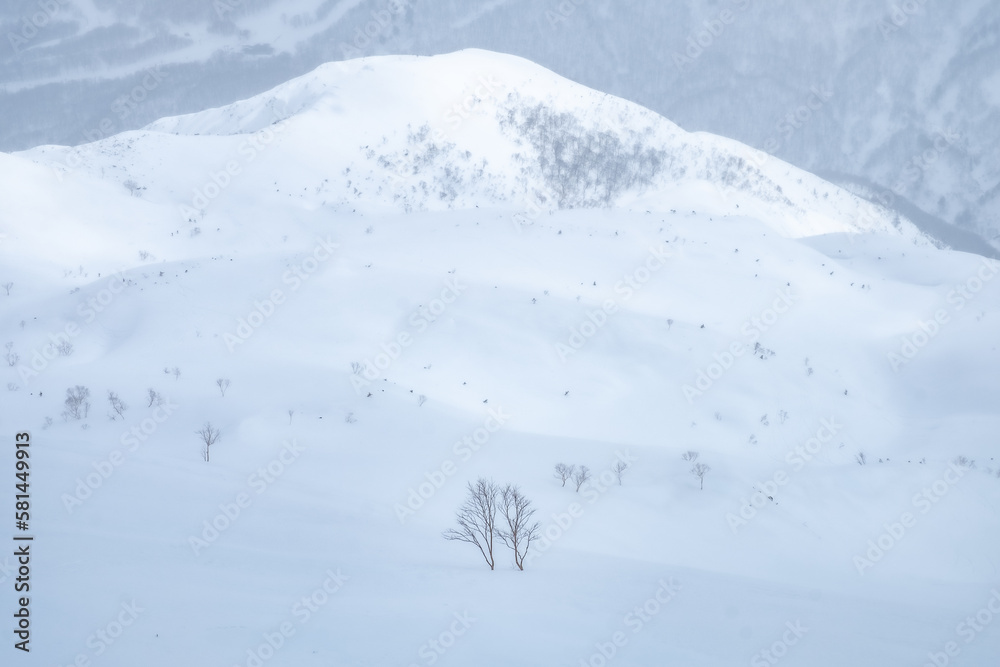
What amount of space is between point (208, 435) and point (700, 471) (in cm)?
1386

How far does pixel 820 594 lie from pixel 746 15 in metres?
171

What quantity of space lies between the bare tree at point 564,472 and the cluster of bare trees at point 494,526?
1.61m

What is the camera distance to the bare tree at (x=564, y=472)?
59.9 ft

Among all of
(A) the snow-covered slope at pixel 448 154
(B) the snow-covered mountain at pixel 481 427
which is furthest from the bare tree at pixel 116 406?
(A) the snow-covered slope at pixel 448 154

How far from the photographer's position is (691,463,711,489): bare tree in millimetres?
18266

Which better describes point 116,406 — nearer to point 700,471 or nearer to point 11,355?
point 11,355

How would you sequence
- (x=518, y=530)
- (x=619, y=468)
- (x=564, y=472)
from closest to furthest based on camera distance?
(x=518, y=530), (x=564, y=472), (x=619, y=468)

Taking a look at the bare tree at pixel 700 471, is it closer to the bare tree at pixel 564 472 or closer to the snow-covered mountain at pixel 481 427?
the snow-covered mountain at pixel 481 427

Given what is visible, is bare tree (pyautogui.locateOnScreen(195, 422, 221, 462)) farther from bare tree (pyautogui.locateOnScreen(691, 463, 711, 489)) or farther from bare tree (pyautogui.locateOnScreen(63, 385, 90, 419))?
bare tree (pyautogui.locateOnScreen(691, 463, 711, 489))

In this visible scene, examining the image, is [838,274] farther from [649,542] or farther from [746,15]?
[746,15]

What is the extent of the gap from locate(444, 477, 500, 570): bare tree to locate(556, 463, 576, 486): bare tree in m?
2.08

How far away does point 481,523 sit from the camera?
15.9 meters

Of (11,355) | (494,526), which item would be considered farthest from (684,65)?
(494,526)

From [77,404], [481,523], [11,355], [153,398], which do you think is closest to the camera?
[481,523]
